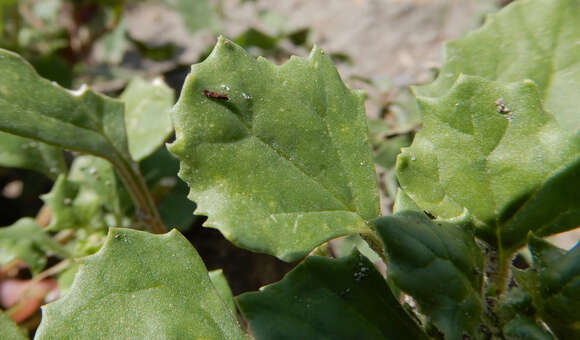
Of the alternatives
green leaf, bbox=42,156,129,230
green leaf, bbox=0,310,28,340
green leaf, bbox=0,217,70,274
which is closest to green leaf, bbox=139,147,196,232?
green leaf, bbox=42,156,129,230

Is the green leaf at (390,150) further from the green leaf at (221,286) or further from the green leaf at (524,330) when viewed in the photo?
the green leaf at (524,330)

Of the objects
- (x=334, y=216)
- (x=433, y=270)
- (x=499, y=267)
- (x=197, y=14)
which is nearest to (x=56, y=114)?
(x=334, y=216)

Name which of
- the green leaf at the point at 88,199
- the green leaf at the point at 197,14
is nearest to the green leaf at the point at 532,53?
the green leaf at the point at 88,199

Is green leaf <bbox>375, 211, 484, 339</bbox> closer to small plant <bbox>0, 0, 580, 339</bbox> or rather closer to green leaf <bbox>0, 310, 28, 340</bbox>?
small plant <bbox>0, 0, 580, 339</bbox>

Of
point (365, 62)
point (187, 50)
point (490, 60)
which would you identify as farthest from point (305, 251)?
point (187, 50)

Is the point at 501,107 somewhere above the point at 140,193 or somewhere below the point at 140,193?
above

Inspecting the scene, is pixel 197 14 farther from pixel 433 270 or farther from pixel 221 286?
pixel 433 270
